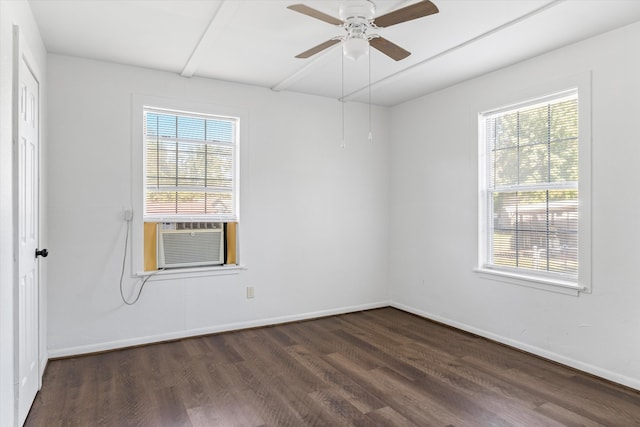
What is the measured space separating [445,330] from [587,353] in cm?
131

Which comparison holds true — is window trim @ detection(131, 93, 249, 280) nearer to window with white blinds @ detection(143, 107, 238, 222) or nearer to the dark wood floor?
window with white blinds @ detection(143, 107, 238, 222)

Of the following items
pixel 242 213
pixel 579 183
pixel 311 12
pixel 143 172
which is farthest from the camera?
pixel 242 213

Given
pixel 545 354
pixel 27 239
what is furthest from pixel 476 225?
pixel 27 239

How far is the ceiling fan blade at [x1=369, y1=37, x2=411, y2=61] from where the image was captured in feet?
7.86

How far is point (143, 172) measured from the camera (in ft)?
12.2

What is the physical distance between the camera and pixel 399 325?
14.1 feet

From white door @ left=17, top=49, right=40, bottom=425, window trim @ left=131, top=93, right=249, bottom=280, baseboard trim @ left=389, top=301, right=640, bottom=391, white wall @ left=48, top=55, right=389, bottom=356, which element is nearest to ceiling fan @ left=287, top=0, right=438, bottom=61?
white door @ left=17, top=49, right=40, bottom=425

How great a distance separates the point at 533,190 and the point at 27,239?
386 centimetres

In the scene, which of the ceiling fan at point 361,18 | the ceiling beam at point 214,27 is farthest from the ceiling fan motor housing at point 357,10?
the ceiling beam at point 214,27

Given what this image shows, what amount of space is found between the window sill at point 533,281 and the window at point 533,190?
0.01 metres

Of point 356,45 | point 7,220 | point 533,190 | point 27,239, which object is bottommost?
point 27,239

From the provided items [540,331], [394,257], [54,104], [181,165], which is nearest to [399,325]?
[394,257]

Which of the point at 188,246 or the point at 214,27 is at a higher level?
the point at 214,27

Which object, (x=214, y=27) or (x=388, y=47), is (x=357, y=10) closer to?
(x=388, y=47)
